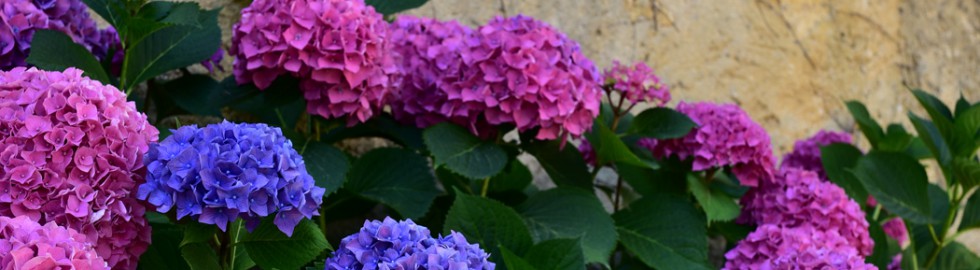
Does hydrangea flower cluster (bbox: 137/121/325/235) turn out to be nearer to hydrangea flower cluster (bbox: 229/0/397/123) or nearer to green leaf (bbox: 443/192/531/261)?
green leaf (bbox: 443/192/531/261)

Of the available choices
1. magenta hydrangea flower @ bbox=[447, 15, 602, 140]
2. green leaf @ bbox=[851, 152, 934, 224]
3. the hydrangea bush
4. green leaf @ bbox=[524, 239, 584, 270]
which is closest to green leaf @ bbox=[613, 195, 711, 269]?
the hydrangea bush

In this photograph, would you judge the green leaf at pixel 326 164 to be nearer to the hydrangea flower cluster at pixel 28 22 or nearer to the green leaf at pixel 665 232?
the hydrangea flower cluster at pixel 28 22

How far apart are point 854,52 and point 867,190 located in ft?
3.40

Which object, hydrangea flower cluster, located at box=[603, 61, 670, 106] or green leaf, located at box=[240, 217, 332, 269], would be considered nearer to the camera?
green leaf, located at box=[240, 217, 332, 269]

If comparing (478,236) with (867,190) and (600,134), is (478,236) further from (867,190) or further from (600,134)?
(867,190)

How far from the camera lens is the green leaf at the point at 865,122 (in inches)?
106

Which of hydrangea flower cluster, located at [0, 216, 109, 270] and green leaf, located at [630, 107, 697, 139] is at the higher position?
hydrangea flower cluster, located at [0, 216, 109, 270]

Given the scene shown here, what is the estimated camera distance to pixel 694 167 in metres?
2.30

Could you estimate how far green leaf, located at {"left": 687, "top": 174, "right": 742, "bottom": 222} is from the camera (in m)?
2.25

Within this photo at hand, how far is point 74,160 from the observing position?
133cm

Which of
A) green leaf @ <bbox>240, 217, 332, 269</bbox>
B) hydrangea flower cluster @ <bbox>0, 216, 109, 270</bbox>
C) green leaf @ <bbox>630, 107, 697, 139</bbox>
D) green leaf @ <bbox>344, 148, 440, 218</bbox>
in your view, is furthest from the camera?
green leaf @ <bbox>630, 107, 697, 139</bbox>

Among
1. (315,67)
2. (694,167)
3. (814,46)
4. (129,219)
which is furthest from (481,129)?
(814,46)

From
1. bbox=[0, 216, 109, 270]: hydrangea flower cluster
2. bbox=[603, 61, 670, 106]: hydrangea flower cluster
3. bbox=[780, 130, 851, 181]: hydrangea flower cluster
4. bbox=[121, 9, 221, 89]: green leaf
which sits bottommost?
bbox=[780, 130, 851, 181]: hydrangea flower cluster

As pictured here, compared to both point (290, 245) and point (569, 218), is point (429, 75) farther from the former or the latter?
point (290, 245)
